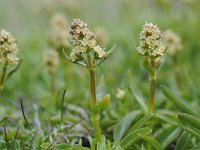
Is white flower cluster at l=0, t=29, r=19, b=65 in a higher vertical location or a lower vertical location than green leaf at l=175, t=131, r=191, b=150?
higher

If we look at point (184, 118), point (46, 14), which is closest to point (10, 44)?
point (184, 118)

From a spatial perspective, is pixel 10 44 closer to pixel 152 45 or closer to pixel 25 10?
pixel 152 45

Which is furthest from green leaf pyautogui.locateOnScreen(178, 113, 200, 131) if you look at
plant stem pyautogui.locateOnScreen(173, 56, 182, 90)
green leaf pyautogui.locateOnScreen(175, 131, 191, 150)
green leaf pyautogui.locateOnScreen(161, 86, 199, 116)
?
plant stem pyautogui.locateOnScreen(173, 56, 182, 90)

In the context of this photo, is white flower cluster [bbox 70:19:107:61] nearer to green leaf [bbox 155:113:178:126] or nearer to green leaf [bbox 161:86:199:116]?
green leaf [bbox 155:113:178:126]

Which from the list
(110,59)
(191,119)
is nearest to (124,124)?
(191,119)

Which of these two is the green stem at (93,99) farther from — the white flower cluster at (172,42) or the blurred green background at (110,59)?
the white flower cluster at (172,42)

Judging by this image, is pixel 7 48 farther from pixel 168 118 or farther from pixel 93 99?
pixel 168 118
